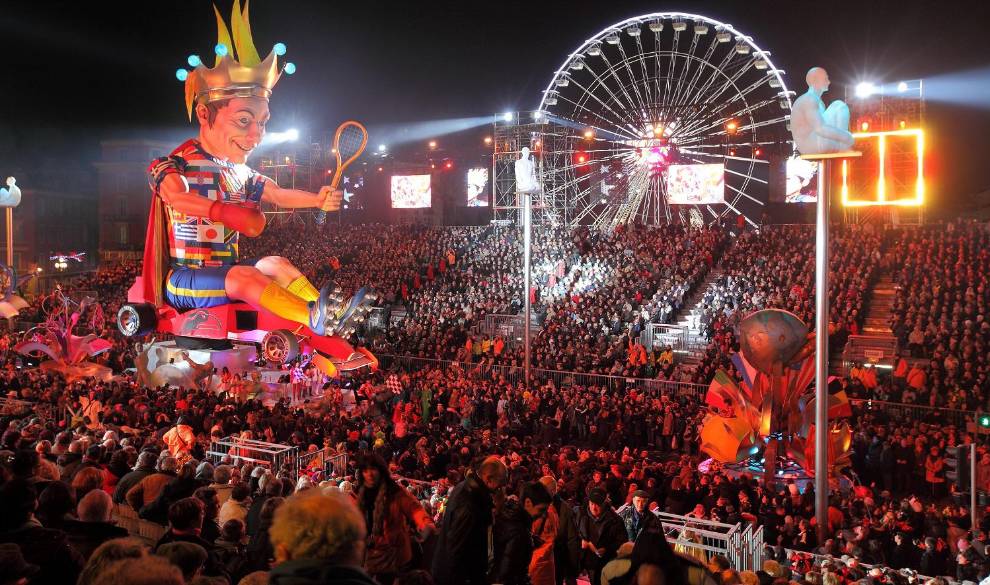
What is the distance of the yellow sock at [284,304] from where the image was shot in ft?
46.2

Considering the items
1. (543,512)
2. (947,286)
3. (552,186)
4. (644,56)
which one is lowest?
(543,512)

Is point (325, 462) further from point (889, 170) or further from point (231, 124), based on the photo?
point (889, 170)

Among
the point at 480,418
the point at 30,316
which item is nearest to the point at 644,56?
the point at 480,418

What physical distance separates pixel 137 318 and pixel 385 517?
11885mm

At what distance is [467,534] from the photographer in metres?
4.39

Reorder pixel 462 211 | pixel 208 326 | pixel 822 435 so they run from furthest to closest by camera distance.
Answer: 1. pixel 462 211
2. pixel 208 326
3. pixel 822 435

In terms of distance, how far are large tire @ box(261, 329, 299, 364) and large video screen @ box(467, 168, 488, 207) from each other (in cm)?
3218

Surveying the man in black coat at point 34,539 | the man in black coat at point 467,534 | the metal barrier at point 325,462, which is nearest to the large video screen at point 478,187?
the metal barrier at point 325,462

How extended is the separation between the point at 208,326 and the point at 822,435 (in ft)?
34.3

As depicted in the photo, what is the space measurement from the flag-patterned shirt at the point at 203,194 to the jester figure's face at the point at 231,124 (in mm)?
209

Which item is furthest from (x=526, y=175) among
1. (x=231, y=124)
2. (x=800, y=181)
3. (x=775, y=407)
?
(x=800, y=181)

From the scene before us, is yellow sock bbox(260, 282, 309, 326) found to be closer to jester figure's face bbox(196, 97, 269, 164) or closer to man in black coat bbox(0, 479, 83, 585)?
jester figure's face bbox(196, 97, 269, 164)

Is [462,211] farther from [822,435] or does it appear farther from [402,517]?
[402,517]

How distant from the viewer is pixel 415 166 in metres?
47.9
